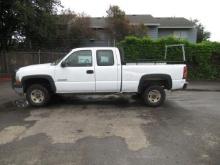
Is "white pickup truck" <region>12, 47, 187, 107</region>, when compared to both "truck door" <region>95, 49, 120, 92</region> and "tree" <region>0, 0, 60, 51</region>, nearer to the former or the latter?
"truck door" <region>95, 49, 120, 92</region>

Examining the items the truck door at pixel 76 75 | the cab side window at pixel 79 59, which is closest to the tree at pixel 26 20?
the cab side window at pixel 79 59

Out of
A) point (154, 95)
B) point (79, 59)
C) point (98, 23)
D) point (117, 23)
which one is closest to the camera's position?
point (79, 59)

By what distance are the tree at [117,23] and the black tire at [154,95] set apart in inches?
808

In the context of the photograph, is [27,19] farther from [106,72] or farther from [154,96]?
[154,96]

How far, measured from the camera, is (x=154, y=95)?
11.1 m

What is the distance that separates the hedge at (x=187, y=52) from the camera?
19.7 metres

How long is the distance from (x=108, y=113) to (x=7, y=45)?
660 inches

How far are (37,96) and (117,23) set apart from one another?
70.0 ft

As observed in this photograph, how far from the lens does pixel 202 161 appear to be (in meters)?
5.86

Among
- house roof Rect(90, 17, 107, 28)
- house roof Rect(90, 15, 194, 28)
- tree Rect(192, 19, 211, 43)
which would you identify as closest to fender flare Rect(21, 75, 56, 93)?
house roof Rect(90, 17, 107, 28)

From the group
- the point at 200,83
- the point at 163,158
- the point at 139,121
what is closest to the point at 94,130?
the point at 139,121

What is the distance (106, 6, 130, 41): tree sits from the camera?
102ft

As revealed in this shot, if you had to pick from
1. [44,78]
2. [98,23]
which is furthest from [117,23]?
[44,78]

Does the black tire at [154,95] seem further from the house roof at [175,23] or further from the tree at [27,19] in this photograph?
the house roof at [175,23]
